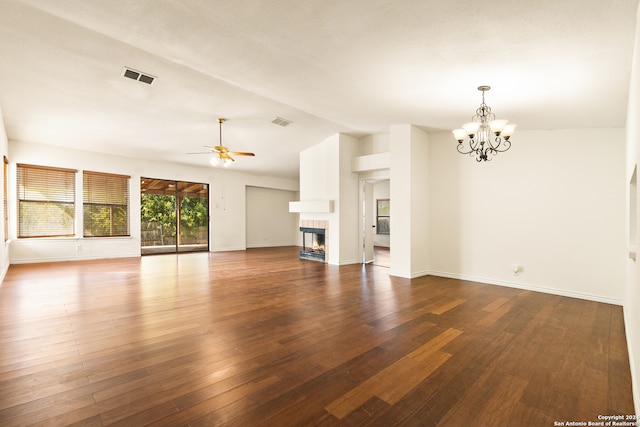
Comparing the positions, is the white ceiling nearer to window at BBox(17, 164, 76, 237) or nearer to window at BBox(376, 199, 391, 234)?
window at BBox(17, 164, 76, 237)

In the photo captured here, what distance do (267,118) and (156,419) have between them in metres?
5.44

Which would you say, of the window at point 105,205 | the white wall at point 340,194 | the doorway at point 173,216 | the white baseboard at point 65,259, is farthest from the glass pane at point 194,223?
the white wall at point 340,194

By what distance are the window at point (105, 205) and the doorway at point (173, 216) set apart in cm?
48

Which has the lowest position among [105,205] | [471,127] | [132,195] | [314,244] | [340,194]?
[314,244]

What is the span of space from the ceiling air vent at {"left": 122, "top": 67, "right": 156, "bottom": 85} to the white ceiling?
4.2 inches

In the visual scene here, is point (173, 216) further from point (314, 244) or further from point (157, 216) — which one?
point (314, 244)

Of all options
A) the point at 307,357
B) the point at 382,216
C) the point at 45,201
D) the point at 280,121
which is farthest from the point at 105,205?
the point at 382,216

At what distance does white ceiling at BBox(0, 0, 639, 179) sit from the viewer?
2.39m

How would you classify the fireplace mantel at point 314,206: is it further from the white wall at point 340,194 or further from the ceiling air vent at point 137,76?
the ceiling air vent at point 137,76

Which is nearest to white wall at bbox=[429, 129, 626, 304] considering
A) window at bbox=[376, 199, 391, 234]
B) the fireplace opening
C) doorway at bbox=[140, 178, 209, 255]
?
the fireplace opening

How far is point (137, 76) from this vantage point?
4223mm

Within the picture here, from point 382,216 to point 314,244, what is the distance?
135 inches

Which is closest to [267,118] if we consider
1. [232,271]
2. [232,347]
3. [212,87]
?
[212,87]

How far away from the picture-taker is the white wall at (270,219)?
37.3 feet
